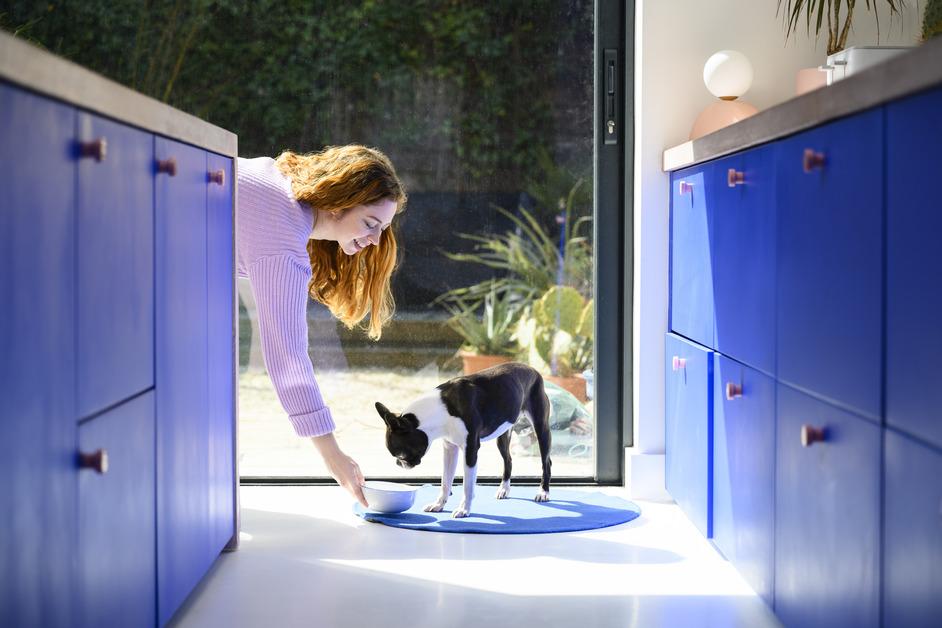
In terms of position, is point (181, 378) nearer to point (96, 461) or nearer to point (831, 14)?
point (96, 461)

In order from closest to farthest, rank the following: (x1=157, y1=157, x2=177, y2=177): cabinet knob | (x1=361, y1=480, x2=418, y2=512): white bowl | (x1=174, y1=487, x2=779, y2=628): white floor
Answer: (x1=157, y1=157, x2=177, y2=177): cabinet knob → (x1=174, y1=487, x2=779, y2=628): white floor → (x1=361, y1=480, x2=418, y2=512): white bowl

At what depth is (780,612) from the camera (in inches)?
87.7

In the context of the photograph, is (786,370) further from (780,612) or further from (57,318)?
(57,318)

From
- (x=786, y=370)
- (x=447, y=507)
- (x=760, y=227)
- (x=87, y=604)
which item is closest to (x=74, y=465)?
(x=87, y=604)

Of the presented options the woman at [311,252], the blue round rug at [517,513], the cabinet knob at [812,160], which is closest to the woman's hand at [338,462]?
the woman at [311,252]

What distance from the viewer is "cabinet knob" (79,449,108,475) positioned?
165 cm

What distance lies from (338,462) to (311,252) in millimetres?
740

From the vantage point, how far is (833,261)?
1.86 meters

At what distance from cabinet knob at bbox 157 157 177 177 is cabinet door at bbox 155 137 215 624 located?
0.4 inches

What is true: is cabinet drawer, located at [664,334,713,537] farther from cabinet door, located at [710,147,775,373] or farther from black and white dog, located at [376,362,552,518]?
black and white dog, located at [376,362,552,518]

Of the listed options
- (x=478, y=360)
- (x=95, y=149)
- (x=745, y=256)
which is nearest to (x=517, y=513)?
(x=478, y=360)

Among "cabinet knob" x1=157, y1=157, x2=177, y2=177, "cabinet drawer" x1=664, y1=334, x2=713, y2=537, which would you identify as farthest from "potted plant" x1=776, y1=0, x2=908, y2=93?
"cabinet knob" x1=157, y1=157, x2=177, y2=177

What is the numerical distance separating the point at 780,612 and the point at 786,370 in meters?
0.47

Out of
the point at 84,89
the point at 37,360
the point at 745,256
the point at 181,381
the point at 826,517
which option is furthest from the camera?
the point at 745,256
